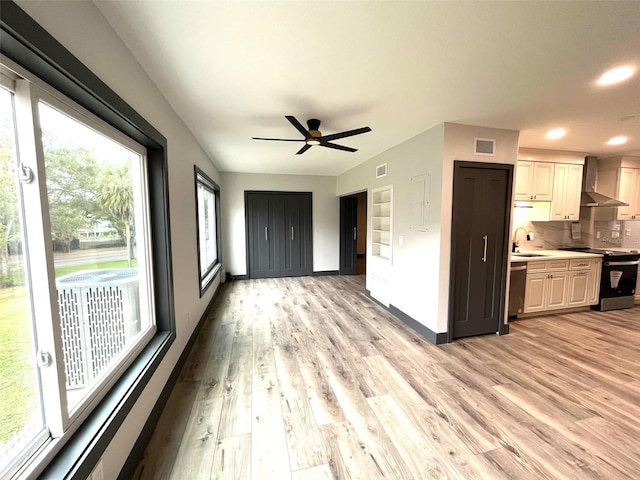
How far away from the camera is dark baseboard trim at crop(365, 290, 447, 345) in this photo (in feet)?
9.96

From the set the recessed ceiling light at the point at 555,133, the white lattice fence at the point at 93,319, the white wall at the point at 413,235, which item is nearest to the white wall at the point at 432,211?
the white wall at the point at 413,235

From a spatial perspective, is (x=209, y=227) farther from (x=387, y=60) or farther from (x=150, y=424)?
(x=387, y=60)

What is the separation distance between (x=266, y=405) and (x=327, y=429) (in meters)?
0.52

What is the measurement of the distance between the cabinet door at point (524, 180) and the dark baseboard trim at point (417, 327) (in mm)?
2404

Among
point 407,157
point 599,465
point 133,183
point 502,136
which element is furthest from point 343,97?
point 599,465

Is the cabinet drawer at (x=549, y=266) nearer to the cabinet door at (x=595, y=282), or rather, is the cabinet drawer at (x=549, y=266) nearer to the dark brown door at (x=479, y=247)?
the cabinet door at (x=595, y=282)

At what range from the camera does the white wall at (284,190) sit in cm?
596

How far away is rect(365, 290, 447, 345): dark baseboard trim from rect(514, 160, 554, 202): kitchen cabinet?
240 cm

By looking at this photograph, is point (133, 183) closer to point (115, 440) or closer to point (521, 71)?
point (115, 440)

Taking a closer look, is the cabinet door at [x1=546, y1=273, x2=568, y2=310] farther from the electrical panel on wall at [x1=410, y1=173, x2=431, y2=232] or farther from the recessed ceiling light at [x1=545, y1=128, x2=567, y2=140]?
the electrical panel on wall at [x1=410, y1=173, x2=431, y2=232]

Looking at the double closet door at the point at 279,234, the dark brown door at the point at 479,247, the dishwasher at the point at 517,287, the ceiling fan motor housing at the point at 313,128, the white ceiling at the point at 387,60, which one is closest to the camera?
the white ceiling at the point at 387,60

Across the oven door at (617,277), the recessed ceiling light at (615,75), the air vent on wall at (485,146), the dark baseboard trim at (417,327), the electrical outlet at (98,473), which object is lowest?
the dark baseboard trim at (417,327)

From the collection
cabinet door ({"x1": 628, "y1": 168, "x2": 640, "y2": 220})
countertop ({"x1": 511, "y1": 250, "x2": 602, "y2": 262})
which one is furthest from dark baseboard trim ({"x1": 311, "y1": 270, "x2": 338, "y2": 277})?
cabinet door ({"x1": 628, "y1": 168, "x2": 640, "y2": 220})

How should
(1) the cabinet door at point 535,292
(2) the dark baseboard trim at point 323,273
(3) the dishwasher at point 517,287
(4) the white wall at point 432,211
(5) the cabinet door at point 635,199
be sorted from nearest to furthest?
(4) the white wall at point 432,211
(3) the dishwasher at point 517,287
(1) the cabinet door at point 535,292
(5) the cabinet door at point 635,199
(2) the dark baseboard trim at point 323,273
